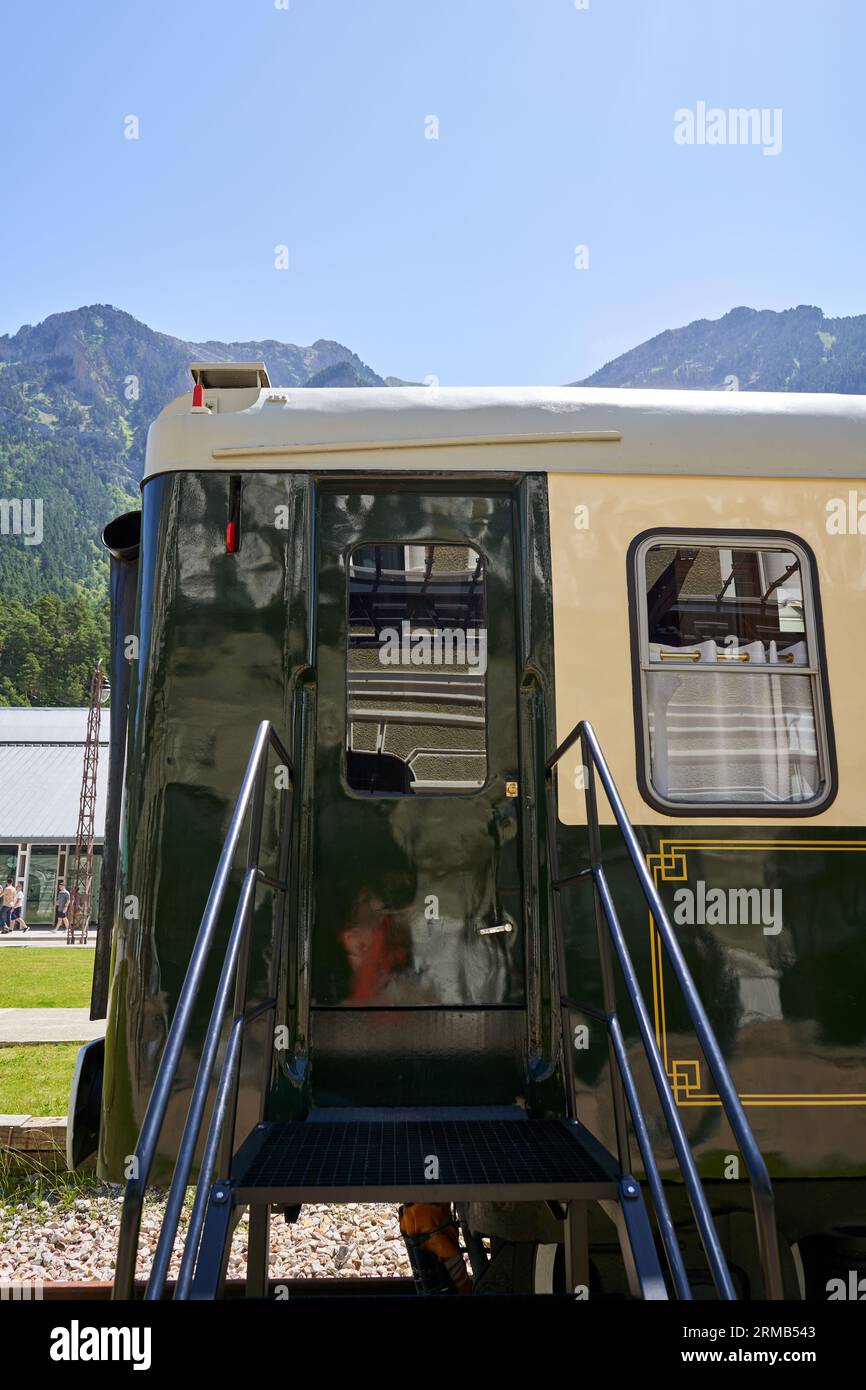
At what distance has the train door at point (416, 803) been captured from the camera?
3.88m

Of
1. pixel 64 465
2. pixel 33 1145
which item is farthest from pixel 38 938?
pixel 64 465

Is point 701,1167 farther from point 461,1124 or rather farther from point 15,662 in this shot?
point 15,662

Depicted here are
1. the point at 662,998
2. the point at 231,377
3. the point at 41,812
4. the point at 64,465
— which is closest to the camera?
the point at 662,998

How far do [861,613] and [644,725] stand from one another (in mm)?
1006

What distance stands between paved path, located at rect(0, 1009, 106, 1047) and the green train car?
6.41m

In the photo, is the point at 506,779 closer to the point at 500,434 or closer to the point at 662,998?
the point at 662,998

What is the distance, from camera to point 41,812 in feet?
112

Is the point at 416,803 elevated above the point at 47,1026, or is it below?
above

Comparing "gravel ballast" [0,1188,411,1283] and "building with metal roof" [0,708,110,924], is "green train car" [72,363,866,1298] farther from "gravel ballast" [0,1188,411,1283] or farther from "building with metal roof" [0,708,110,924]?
"building with metal roof" [0,708,110,924]

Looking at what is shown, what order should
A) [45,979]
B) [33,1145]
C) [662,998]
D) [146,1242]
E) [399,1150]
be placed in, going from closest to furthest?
[399,1150]
[662,998]
[146,1242]
[33,1145]
[45,979]

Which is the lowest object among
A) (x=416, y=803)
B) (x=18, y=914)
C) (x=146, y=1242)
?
(x=146, y=1242)

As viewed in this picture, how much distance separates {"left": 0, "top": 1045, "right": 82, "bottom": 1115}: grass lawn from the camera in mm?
8008

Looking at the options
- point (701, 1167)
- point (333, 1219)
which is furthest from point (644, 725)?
point (333, 1219)

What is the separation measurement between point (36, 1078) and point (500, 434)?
7.38 m
